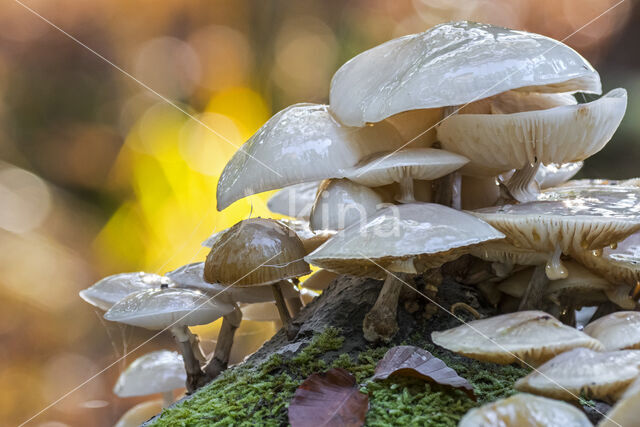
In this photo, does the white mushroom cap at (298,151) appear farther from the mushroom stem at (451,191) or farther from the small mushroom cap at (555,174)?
the small mushroom cap at (555,174)

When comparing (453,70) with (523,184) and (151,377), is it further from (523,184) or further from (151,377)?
(151,377)

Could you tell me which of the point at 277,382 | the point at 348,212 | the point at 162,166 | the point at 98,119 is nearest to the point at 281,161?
the point at 348,212

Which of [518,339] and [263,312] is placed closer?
[518,339]

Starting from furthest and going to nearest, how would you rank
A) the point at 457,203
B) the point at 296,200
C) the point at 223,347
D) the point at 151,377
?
the point at 151,377
the point at 296,200
the point at 223,347
the point at 457,203

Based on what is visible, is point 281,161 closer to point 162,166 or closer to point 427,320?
point 427,320

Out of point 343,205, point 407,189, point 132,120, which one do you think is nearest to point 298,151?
point 343,205

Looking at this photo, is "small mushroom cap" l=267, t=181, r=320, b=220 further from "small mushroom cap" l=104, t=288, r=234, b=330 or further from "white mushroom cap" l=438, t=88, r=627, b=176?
"white mushroom cap" l=438, t=88, r=627, b=176

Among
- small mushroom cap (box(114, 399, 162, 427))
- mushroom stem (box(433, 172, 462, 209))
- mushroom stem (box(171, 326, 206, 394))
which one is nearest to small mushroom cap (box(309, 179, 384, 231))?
mushroom stem (box(433, 172, 462, 209))
